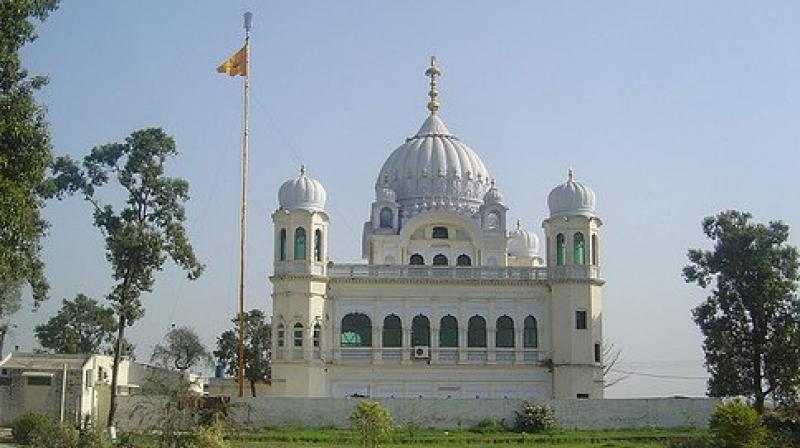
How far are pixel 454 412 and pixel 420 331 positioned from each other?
321 inches

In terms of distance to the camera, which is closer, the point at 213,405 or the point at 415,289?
the point at 213,405

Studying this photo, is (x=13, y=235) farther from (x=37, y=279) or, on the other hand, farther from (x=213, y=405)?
(x=213, y=405)

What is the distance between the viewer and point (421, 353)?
4869 cm

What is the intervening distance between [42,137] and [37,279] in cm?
1028

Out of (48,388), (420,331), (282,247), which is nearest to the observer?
(48,388)

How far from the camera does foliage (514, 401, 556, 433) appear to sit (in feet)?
133

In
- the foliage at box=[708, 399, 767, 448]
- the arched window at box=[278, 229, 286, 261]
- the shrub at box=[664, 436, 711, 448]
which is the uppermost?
the arched window at box=[278, 229, 286, 261]

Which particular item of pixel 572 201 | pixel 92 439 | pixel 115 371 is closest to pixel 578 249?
pixel 572 201

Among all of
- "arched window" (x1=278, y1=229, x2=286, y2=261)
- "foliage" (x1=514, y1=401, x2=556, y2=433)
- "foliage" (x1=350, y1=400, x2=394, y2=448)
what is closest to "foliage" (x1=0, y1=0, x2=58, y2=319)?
"foliage" (x1=350, y1=400, x2=394, y2=448)

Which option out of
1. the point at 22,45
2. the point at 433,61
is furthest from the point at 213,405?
the point at 433,61

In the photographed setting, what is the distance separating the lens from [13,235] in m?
22.1

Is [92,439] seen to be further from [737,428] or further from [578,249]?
[578,249]

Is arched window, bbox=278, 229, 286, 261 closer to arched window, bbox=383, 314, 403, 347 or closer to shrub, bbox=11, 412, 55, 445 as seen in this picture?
arched window, bbox=383, 314, 403, 347

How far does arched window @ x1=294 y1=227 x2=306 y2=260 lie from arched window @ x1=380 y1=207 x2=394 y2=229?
6325 millimetres
